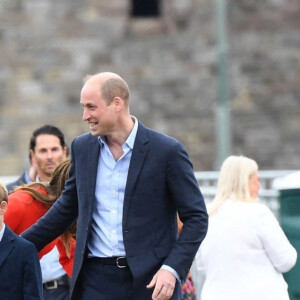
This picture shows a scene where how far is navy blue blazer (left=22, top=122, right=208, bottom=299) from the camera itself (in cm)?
629

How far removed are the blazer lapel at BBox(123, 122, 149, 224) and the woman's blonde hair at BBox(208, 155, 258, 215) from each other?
1387 mm

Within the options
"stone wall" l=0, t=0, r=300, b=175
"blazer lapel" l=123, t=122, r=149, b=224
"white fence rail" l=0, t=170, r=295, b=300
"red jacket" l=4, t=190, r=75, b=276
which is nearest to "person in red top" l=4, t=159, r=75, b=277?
"red jacket" l=4, t=190, r=75, b=276

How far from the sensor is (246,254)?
759 cm

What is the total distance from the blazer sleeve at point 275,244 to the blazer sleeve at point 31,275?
170cm

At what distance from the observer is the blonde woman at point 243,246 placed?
7.51m

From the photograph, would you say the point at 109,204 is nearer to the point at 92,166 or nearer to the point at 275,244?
the point at 92,166

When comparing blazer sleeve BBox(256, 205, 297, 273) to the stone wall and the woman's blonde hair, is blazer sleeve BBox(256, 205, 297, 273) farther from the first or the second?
the stone wall

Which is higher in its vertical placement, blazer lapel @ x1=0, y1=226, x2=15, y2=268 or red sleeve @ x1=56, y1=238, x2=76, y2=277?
blazer lapel @ x1=0, y1=226, x2=15, y2=268

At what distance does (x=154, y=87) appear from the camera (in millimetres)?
20859

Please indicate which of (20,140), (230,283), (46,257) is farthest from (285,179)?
(20,140)

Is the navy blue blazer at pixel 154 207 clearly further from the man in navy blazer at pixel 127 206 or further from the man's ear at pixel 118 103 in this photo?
the man's ear at pixel 118 103

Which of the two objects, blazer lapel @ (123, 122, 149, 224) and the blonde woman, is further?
the blonde woman

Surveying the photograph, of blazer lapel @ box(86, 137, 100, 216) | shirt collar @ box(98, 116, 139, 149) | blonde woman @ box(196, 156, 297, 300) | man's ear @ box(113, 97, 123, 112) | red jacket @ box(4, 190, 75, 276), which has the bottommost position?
blonde woman @ box(196, 156, 297, 300)

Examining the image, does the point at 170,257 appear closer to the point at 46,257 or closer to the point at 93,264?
the point at 93,264
